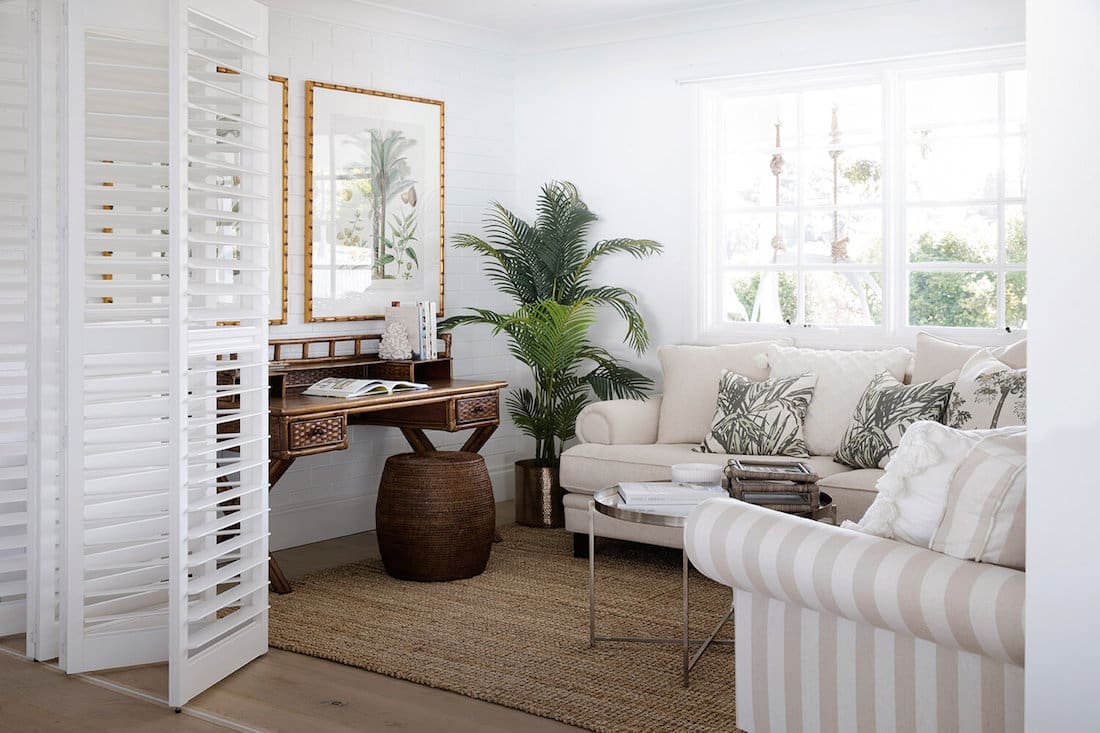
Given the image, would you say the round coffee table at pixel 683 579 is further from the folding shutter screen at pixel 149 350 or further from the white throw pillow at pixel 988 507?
the folding shutter screen at pixel 149 350

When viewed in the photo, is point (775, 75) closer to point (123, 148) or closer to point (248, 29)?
point (248, 29)

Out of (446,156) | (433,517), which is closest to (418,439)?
(433,517)

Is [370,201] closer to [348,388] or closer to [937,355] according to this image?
[348,388]

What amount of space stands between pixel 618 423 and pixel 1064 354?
10.4 ft

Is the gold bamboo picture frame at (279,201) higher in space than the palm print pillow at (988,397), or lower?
higher

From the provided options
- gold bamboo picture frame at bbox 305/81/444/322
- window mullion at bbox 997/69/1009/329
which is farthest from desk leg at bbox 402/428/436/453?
window mullion at bbox 997/69/1009/329

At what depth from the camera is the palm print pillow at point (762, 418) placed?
15.3ft

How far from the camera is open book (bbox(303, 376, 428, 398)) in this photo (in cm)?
451

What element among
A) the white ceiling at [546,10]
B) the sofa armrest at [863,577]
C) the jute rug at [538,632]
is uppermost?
the white ceiling at [546,10]

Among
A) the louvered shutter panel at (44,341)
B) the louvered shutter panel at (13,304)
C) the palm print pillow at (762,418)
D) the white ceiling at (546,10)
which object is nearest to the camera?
the louvered shutter panel at (44,341)

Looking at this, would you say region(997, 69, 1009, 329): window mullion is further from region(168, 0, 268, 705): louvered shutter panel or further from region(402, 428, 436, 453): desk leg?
region(168, 0, 268, 705): louvered shutter panel

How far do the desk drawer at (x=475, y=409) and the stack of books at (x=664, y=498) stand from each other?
1.52m

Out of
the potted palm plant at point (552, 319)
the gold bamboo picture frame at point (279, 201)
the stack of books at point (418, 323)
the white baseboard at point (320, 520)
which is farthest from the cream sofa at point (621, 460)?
the gold bamboo picture frame at point (279, 201)

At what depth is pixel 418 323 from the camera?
521 centimetres
